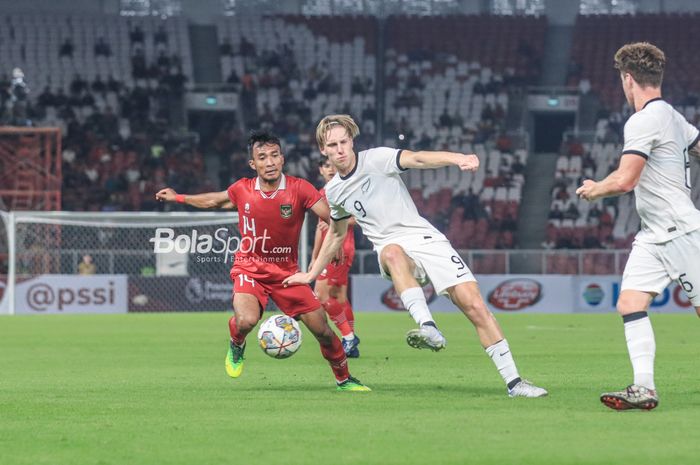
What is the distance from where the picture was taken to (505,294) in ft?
97.6

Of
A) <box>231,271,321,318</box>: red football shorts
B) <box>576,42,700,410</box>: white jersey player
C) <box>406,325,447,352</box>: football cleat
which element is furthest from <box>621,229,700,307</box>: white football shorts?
<box>231,271,321,318</box>: red football shorts

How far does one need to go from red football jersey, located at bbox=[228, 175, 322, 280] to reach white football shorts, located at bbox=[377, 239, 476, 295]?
4.80 feet

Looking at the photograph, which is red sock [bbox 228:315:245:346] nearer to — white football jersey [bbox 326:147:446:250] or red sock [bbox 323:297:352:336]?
white football jersey [bbox 326:147:446:250]

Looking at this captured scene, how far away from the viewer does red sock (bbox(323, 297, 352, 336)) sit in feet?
50.7

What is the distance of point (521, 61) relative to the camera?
1734 inches

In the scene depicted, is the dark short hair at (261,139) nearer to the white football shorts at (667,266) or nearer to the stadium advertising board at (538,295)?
the white football shorts at (667,266)

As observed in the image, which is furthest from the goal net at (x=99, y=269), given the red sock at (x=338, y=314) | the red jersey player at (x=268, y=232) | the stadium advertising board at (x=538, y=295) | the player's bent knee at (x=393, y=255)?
the player's bent knee at (x=393, y=255)

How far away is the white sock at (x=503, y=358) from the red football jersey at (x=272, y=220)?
2.30m

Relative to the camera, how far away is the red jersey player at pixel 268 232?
10.7 metres

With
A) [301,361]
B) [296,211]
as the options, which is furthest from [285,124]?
[296,211]

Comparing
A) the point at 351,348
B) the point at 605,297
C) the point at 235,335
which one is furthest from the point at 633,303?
the point at 605,297

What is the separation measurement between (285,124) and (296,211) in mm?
30736

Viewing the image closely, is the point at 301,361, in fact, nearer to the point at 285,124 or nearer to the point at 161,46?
the point at 285,124

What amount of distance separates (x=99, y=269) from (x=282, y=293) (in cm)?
1927
